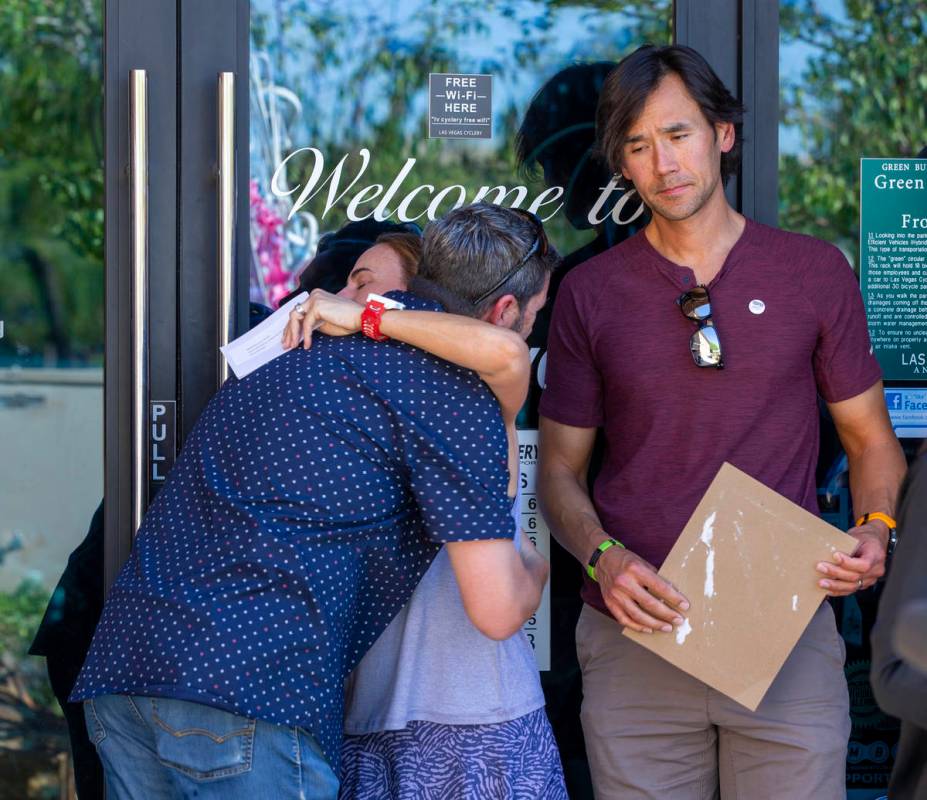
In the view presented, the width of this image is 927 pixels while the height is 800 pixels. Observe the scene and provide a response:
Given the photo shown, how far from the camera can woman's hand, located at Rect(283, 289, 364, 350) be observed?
206cm

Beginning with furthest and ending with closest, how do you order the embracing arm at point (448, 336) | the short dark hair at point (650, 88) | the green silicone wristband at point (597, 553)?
the short dark hair at point (650, 88)
the green silicone wristband at point (597, 553)
the embracing arm at point (448, 336)

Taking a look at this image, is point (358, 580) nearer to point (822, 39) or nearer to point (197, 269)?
point (197, 269)

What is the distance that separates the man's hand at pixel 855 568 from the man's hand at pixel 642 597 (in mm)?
256

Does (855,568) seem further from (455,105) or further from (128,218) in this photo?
(128,218)

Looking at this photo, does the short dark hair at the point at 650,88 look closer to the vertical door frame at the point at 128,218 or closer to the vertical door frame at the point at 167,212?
the vertical door frame at the point at 167,212

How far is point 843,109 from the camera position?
10.0 feet

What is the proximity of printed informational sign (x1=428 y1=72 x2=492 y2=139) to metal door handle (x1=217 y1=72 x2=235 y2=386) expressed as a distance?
18.2 inches

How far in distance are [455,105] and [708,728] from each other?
1458mm

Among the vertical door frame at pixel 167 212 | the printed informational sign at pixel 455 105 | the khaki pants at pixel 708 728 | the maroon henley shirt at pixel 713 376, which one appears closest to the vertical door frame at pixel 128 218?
the vertical door frame at pixel 167 212

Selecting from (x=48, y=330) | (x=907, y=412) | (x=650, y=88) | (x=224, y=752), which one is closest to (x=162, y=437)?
(x=48, y=330)

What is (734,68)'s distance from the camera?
3.00 m

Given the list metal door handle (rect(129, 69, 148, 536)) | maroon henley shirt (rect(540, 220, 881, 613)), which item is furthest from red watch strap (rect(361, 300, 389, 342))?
metal door handle (rect(129, 69, 148, 536))

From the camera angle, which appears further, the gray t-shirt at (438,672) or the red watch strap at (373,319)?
the gray t-shirt at (438,672)

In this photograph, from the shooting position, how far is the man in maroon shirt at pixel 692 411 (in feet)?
8.27
